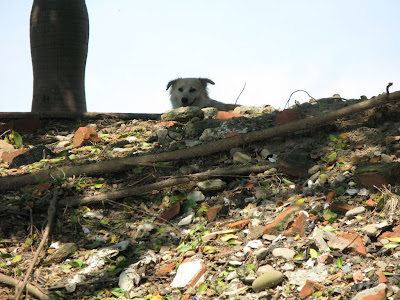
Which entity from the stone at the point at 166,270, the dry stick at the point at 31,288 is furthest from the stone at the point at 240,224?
the dry stick at the point at 31,288

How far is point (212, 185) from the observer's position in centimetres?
456

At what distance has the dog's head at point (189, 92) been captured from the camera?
9.00m

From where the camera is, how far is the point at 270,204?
14.0 feet

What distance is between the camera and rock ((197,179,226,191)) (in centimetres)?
455

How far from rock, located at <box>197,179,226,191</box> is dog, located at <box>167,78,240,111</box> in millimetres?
4462

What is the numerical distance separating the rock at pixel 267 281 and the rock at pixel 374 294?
50 centimetres

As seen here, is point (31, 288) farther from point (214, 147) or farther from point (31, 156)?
point (31, 156)

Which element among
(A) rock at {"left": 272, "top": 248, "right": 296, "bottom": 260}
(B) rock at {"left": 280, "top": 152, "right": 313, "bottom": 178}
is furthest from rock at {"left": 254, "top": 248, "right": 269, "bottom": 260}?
(B) rock at {"left": 280, "top": 152, "right": 313, "bottom": 178}

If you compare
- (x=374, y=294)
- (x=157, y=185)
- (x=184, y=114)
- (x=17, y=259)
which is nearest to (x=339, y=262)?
(x=374, y=294)

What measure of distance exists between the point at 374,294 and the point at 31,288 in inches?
94.2

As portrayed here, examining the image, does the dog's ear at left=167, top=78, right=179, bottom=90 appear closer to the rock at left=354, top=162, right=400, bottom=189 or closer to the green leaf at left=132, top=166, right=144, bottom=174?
the green leaf at left=132, top=166, right=144, bottom=174

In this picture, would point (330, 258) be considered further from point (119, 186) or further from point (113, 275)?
point (119, 186)

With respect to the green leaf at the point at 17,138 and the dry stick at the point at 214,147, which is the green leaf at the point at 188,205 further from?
the green leaf at the point at 17,138

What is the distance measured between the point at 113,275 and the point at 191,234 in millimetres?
704
